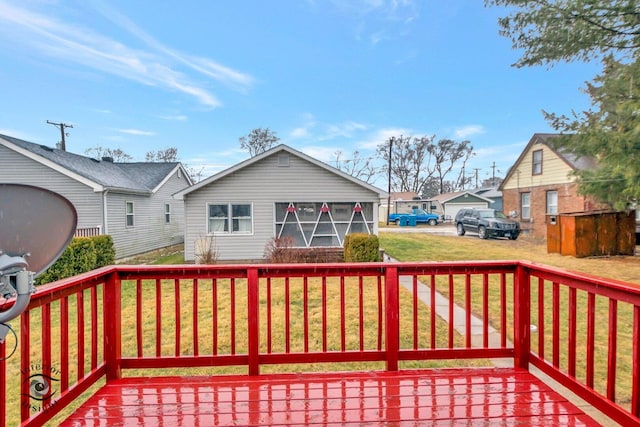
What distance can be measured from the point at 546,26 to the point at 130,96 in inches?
569

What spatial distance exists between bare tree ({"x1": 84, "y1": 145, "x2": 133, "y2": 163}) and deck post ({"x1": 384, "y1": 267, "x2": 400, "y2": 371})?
28.6 meters

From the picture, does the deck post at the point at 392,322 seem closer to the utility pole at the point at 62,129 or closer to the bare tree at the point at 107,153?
the utility pole at the point at 62,129

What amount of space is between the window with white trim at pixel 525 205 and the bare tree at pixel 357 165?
51.0 feet

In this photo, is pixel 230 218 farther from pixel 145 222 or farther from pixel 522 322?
pixel 522 322

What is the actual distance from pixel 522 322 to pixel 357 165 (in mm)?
30851

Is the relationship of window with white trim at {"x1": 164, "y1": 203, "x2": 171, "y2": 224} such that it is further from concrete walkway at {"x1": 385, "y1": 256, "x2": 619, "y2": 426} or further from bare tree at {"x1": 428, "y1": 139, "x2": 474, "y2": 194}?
bare tree at {"x1": 428, "y1": 139, "x2": 474, "y2": 194}

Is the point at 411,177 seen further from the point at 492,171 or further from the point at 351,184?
the point at 351,184

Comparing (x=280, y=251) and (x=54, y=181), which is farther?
(x=54, y=181)

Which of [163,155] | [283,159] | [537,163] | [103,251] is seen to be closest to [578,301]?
[283,159]

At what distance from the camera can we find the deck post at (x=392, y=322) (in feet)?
8.38

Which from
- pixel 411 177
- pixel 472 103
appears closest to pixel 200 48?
pixel 472 103

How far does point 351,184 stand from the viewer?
429 inches

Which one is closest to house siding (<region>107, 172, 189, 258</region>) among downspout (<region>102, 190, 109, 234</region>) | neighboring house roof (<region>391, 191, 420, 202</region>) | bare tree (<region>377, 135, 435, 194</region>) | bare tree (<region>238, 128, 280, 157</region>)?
downspout (<region>102, 190, 109, 234</region>)

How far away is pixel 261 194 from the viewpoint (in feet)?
35.2
